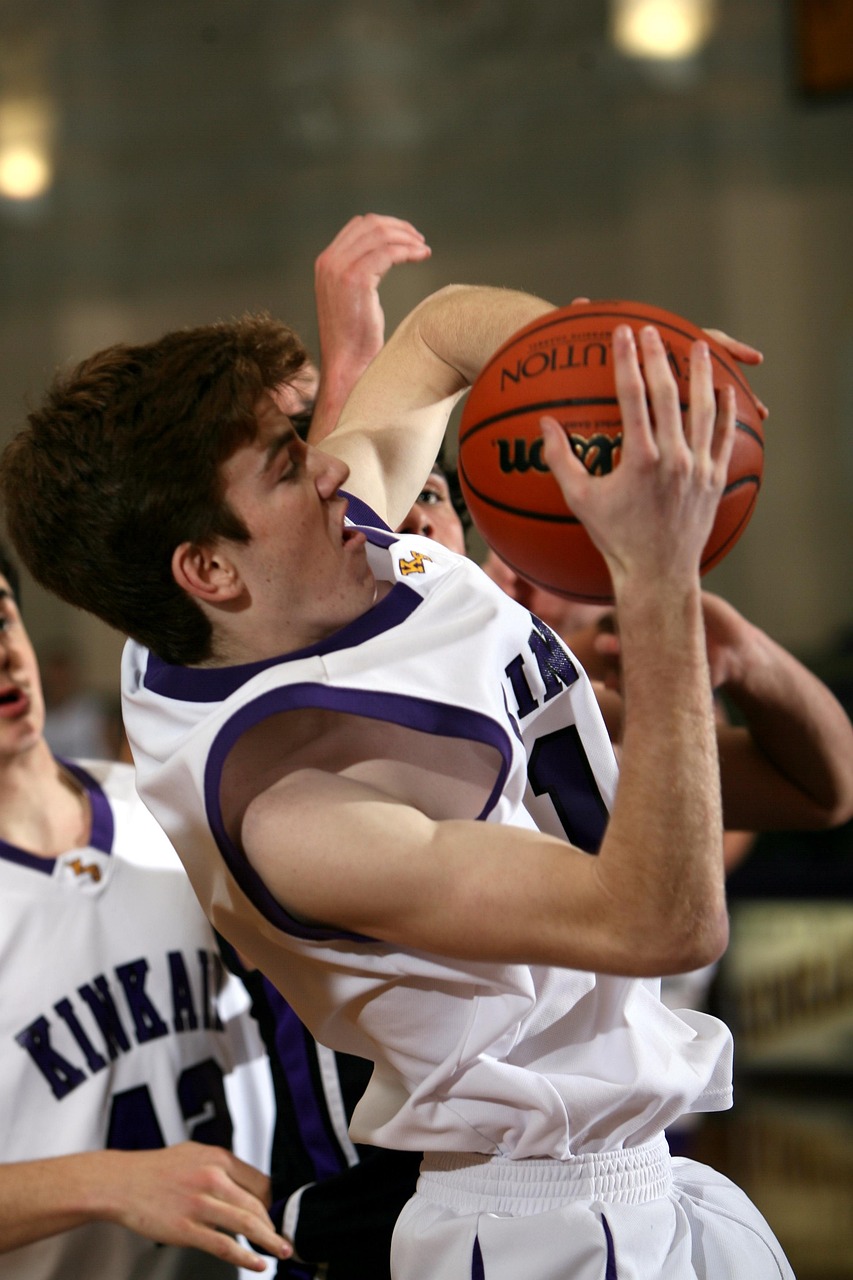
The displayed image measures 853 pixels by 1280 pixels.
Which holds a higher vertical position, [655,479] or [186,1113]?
[655,479]

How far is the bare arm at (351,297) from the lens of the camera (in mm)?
2398

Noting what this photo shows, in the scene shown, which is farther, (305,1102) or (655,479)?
(305,1102)

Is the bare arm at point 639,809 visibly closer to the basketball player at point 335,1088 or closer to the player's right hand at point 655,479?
the player's right hand at point 655,479

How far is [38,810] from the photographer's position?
263cm

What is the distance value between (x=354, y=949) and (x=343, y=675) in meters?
0.35

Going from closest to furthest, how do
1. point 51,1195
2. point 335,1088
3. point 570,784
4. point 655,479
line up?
point 655,479, point 570,784, point 51,1195, point 335,1088

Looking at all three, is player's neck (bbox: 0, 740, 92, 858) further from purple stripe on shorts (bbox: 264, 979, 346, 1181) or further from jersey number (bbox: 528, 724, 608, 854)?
jersey number (bbox: 528, 724, 608, 854)

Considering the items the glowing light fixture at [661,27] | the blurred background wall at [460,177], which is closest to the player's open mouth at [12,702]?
the blurred background wall at [460,177]

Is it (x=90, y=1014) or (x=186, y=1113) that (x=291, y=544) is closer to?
(x=90, y=1014)

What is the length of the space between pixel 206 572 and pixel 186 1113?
1303 millimetres

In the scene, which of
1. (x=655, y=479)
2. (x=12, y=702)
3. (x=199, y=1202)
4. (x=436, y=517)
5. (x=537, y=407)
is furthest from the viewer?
(x=436, y=517)

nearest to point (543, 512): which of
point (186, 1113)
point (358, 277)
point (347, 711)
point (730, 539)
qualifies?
point (730, 539)

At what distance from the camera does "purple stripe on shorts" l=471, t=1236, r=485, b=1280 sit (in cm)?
168

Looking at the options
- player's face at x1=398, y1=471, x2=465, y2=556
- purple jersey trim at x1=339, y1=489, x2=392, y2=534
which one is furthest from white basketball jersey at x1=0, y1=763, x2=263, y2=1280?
purple jersey trim at x1=339, y1=489, x2=392, y2=534
